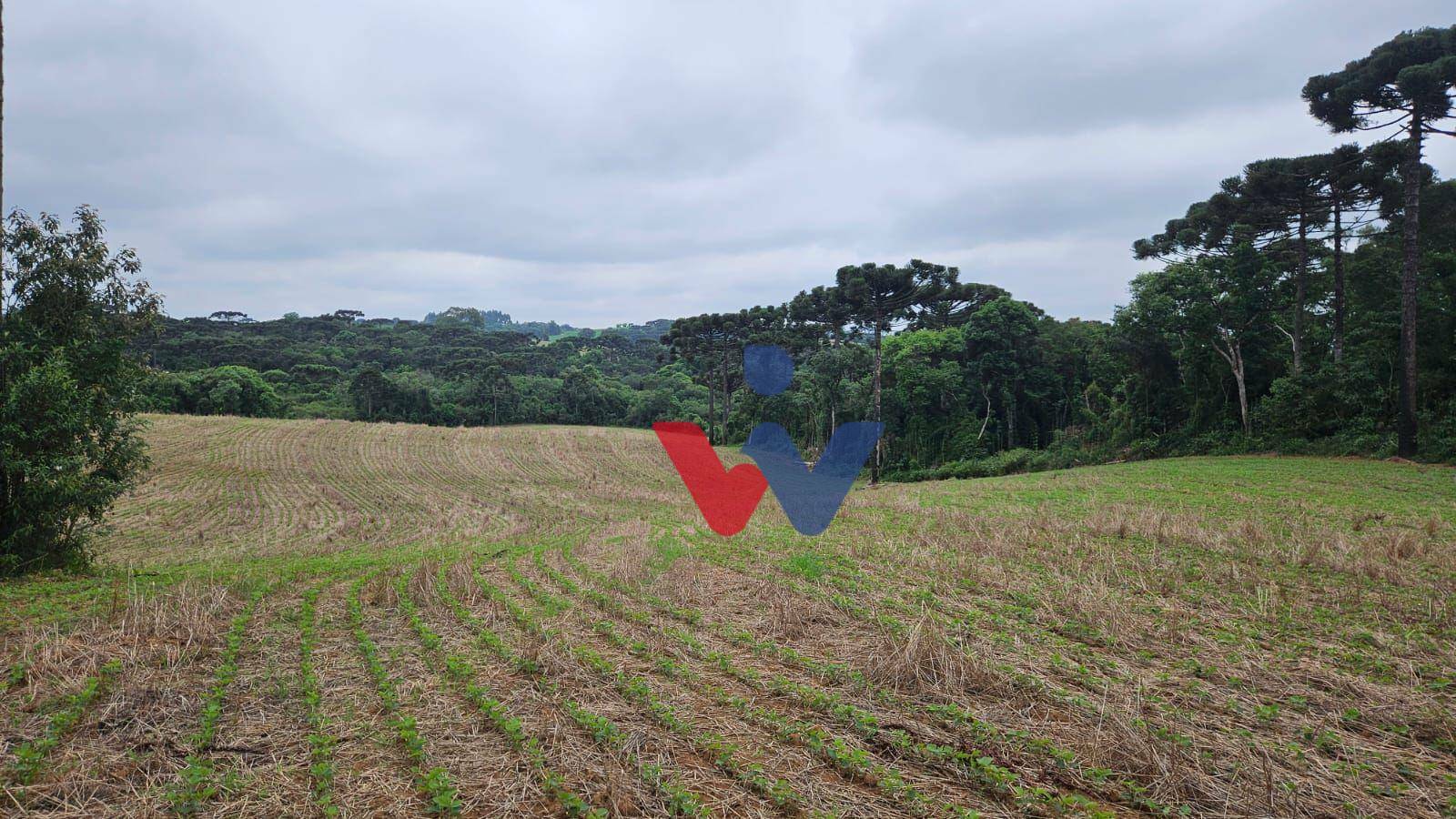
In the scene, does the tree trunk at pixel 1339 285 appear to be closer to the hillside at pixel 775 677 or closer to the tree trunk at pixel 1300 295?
the tree trunk at pixel 1300 295

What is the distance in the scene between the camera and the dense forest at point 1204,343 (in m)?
22.2

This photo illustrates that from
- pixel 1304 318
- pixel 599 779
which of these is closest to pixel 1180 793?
pixel 599 779

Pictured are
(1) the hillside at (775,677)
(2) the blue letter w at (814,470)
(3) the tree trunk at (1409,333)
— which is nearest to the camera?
(1) the hillside at (775,677)

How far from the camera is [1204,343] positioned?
30.1 meters

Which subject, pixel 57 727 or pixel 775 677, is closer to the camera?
pixel 57 727

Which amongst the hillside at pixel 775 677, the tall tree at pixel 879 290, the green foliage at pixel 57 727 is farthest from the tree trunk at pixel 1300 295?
the green foliage at pixel 57 727

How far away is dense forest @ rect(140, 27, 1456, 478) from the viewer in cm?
2222

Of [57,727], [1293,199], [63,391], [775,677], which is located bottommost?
[775,677]

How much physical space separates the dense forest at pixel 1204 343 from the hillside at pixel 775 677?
731cm

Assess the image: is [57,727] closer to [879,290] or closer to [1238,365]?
[879,290]

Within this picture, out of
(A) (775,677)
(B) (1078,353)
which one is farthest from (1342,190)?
(A) (775,677)

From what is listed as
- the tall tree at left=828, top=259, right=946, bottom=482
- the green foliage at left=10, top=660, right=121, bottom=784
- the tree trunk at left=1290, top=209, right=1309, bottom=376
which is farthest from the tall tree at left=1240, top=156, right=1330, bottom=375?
the green foliage at left=10, top=660, right=121, bottom=784

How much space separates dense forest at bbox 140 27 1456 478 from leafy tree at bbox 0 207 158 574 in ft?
2.95

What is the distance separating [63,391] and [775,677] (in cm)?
1085
